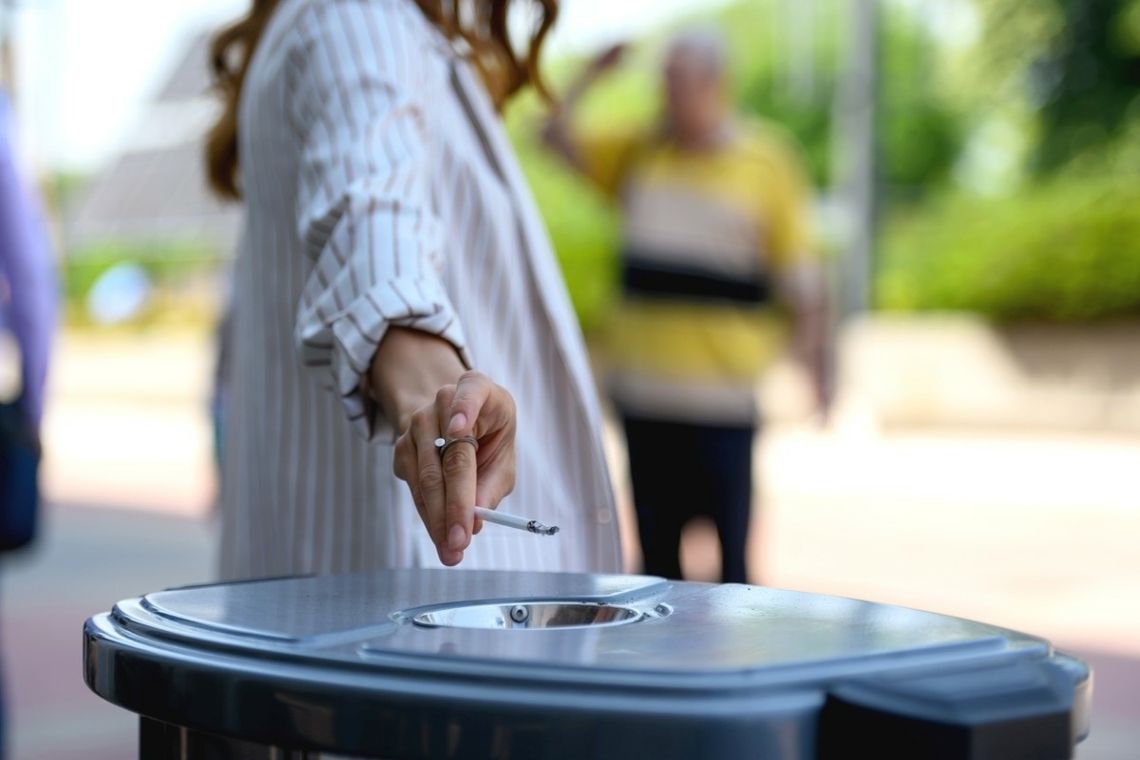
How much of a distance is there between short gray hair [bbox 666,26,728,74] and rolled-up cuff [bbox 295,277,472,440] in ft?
11.6

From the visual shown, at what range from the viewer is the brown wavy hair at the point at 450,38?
6.08ft

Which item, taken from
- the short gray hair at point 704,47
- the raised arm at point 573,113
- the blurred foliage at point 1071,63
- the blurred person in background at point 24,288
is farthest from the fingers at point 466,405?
the blurred foliage at point 1071,63

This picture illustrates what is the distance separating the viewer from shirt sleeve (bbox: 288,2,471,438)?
1419 mm

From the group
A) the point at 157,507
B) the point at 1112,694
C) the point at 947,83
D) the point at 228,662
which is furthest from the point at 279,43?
the point at 947,83

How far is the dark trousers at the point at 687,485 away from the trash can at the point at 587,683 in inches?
131

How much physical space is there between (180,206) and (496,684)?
37.0 meters

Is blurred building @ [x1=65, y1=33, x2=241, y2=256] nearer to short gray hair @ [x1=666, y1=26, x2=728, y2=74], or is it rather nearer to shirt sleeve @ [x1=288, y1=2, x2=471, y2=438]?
short gray hair @ [x1=666, y1=26, x2=728, y2=74]

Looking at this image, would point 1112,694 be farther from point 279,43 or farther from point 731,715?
point 731,715

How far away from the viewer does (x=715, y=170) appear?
4691mm

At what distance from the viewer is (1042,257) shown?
1560 centimetres

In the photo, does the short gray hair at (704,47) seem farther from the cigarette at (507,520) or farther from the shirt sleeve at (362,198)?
the cigarette at (507,520)

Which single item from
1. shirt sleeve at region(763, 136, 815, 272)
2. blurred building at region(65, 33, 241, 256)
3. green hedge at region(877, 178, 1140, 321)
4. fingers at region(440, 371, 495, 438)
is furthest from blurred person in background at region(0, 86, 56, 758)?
blurred building at region(65, 33, 241, 256)

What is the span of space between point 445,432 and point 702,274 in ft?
11.2

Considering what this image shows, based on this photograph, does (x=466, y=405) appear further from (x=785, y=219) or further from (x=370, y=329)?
(x=785, y=219)
